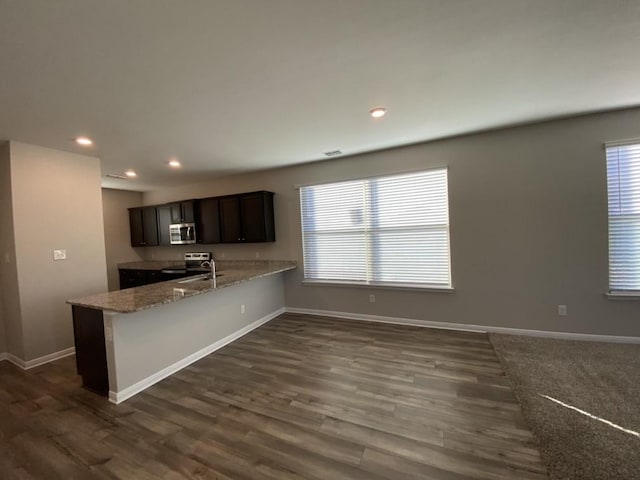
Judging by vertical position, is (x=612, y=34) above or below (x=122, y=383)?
above

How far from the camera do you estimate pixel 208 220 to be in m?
5.23

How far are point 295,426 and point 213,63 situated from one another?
8.78ft

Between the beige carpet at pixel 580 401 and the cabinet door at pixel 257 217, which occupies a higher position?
the cabinet door at pixel 257 217

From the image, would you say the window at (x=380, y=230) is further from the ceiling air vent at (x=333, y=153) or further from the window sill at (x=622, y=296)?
the window sill at (x=622, y=296)

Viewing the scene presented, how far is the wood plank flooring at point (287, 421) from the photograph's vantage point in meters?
1.66

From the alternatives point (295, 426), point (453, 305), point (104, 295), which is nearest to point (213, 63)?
point (104, 295)

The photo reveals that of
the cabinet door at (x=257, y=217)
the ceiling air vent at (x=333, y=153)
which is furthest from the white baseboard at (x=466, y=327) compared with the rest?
the ceiling air vent at (x=333, y=153)

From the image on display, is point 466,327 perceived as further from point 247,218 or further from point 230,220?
point 230,220

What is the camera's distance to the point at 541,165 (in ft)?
10.7

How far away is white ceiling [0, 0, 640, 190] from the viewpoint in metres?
1.46

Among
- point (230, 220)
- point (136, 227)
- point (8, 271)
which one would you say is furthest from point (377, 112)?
point (136, 227)

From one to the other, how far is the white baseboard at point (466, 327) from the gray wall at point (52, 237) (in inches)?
121

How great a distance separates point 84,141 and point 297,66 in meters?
2.86

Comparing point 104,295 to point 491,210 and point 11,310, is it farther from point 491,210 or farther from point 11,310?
point 491,210
